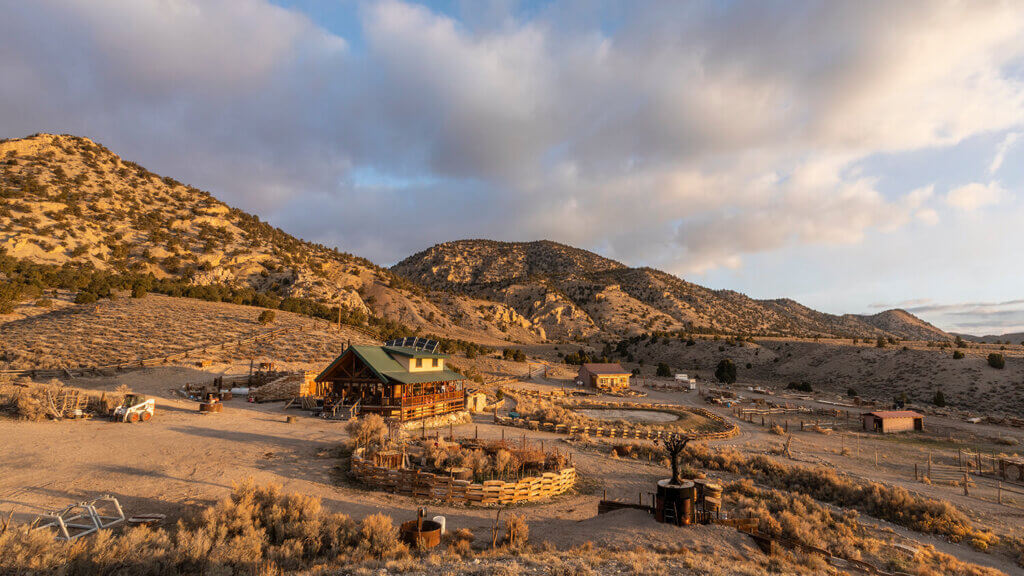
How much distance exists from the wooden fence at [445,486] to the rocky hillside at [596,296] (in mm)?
98353

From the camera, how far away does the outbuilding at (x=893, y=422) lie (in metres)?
37.7

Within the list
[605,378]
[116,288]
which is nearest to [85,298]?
[116,288]

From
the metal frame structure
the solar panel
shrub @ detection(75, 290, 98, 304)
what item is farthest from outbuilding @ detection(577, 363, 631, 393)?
shrub @ detection(75, 290, 98, 304)

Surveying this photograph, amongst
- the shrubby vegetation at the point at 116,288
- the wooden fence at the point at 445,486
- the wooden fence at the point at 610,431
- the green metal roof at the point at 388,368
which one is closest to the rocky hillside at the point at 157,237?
the shrubby vegetation at the point at 116,288

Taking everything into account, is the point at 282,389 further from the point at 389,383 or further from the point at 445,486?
the point at 445,486

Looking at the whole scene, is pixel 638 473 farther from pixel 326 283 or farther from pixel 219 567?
pixel 326 283

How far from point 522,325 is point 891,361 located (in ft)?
234

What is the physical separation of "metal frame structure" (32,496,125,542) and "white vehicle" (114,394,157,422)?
41.0ft

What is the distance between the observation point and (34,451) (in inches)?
680

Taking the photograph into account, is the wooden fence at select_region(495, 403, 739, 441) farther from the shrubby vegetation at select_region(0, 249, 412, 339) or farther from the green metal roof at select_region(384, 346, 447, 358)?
the shrubby vegetation at select_region(0, 249, 412, 339)

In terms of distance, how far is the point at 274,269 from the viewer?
75125mm

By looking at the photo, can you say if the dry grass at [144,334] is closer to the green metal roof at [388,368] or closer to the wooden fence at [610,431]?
the green metal roof at [388,368]

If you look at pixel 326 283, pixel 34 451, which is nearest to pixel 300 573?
pixel 34 451

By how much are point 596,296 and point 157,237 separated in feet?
335
